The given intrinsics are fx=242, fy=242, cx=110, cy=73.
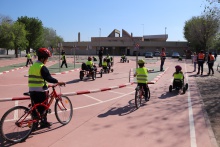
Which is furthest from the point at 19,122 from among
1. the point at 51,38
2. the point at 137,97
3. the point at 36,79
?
the point at 51,38

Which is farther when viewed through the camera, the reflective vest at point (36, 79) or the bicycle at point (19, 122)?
the reflective vest at point (36, 79)

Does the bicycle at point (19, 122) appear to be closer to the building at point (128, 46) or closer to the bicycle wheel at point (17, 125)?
the bicycle wheel at point (17, 125)

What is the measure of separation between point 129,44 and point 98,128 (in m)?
73.1

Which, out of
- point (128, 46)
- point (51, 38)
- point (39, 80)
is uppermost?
point (51, 38)

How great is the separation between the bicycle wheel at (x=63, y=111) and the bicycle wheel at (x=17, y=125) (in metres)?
0.91

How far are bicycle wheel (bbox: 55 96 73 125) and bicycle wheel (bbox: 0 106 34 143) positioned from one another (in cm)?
91

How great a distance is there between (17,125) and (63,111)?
1.35 meters

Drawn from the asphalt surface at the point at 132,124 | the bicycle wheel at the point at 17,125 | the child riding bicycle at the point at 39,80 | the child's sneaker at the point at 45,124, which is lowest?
the asphalt surface at the point at 132,124

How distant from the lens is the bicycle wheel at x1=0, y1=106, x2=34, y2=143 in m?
5.01

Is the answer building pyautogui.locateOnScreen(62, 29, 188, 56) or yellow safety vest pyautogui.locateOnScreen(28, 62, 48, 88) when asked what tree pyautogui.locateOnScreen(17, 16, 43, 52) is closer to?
building pyautogui.locateOnScreen(62, 29, 188, 56)

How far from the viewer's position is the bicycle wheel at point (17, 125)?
16.4ft

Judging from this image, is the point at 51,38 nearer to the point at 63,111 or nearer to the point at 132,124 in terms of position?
the point at 63,111

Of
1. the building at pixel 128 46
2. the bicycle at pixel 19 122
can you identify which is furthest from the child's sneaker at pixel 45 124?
the building at pixel 128 46

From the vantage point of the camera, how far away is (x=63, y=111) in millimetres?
6359
